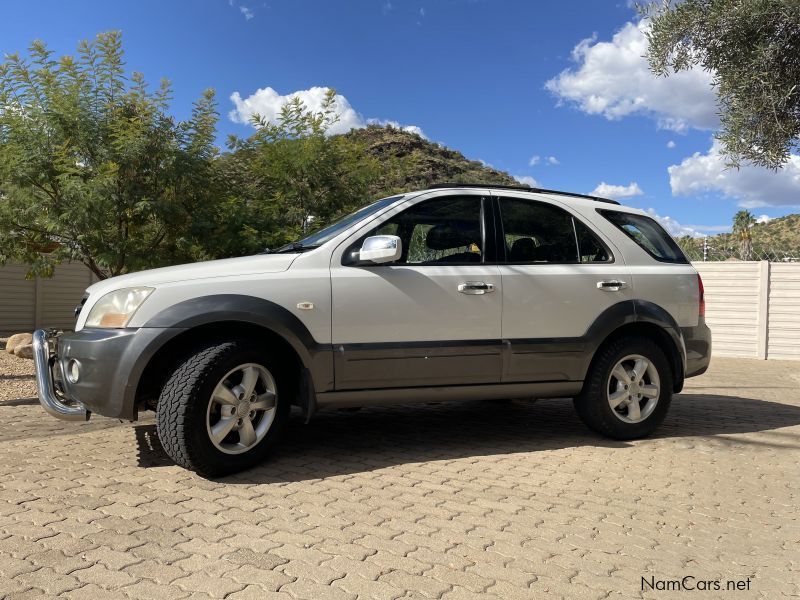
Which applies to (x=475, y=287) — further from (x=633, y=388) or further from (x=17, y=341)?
(x=17, y=341)

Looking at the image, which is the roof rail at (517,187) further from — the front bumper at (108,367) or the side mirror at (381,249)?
the front bumper at (108,367)

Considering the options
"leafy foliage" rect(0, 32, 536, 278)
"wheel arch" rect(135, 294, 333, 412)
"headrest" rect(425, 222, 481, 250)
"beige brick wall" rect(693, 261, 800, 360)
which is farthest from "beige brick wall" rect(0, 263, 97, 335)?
"beige brick wall" rect(693, 261, 800, 360)

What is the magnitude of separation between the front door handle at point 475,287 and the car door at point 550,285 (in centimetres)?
14

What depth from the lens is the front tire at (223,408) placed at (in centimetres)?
372

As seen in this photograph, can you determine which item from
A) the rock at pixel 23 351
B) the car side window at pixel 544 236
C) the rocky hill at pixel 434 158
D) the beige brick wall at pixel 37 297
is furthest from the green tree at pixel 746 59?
the rocky hill at pixel 434 158

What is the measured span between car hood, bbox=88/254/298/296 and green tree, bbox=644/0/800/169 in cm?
751

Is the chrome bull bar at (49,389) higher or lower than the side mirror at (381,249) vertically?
lower

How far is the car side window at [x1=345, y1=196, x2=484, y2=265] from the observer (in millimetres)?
4648

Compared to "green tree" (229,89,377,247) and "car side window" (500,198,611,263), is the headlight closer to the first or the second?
"car side window" (500,198,611,263)

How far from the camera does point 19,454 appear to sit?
4.53 m

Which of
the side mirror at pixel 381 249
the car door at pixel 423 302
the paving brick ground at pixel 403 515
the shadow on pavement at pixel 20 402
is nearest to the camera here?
the paving brick ground at pixel 403 515

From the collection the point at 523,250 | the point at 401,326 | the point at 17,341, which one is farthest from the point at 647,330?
the point at 17,341

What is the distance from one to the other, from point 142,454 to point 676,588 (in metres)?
3.50

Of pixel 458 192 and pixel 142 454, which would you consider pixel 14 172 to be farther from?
pixel 458 192
